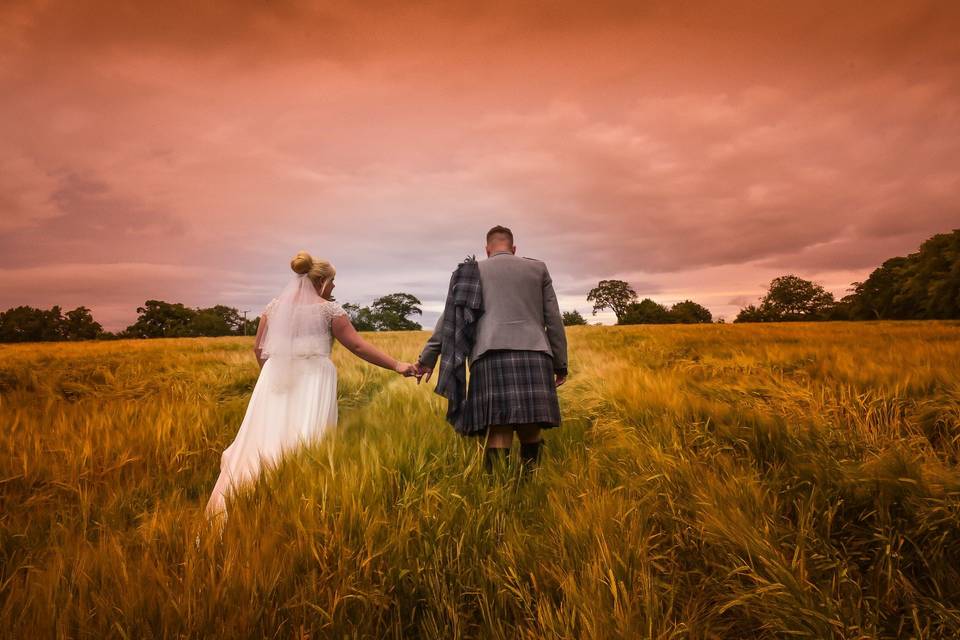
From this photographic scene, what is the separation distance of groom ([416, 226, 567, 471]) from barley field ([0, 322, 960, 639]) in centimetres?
40

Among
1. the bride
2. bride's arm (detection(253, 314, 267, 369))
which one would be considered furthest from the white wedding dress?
bride's arm (detection(253, 314, 267, 369))

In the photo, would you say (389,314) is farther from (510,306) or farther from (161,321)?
(510,306)

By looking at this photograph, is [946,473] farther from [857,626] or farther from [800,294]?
[800,294]

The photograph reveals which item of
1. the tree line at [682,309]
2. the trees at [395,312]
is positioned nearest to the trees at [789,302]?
the tree line at [682,309]

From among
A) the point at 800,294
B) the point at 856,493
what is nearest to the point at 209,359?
the point at 856,493

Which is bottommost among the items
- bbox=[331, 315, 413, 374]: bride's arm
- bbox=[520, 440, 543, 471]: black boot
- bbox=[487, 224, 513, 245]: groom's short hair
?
bbox=[520, 440, 543, 471]: black boot

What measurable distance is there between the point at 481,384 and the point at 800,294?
107m

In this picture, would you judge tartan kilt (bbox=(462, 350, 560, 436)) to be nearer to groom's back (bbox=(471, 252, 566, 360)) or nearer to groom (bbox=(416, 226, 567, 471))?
groom (bbox=(416, 226, 567, 471))

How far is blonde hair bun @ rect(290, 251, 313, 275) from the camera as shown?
4.20 meters

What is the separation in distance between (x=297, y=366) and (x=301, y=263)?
3.38 ft

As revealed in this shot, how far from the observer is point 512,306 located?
3605 millimetres

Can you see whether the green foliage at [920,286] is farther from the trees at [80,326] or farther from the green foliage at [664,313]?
the trees at [80,326]

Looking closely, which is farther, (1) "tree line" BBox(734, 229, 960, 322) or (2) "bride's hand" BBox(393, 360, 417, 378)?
(1) "tree line" BBox(734, 229, 960, 322)

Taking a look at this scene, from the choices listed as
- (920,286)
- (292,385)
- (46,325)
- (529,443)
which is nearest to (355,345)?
(292,385)
